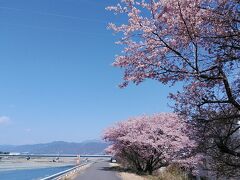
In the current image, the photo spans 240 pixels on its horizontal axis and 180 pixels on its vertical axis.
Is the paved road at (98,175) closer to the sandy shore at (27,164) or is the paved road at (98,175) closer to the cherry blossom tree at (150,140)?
the cherry blossom tree at (150,140)

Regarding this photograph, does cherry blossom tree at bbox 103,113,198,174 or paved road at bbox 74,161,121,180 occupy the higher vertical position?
cherry blossom tree at bbox 103,113,198,174

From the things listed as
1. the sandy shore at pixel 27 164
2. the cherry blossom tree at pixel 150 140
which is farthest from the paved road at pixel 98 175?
the sandy shore at pixel 27 164

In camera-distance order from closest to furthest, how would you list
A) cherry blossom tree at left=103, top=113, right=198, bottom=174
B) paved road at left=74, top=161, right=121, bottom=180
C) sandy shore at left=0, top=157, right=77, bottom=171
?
paved road at left=74, top=161, right=121, bottom=180
cherry blossom tree at left=103, top=113, right=198, bottom=174
sandy shore at left=0, top=157, right=77, bottom=171

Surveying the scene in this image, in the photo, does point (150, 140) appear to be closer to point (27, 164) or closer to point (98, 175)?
point (98, 175)

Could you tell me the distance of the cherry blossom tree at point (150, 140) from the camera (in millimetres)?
37219

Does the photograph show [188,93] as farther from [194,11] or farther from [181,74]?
[194,11]

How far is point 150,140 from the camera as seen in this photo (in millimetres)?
37781

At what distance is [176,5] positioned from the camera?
823cm

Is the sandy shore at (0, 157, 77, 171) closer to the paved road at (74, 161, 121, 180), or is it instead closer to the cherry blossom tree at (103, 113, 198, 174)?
the paved road at (74, 161, 121, 180)

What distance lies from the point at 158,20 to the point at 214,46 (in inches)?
55.1

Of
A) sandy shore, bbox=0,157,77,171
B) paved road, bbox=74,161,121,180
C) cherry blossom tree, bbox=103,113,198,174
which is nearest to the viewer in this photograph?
paved road, bbox=74,161,121,180

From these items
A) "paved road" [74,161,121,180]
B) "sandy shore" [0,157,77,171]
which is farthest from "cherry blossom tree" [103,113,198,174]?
"sandy shore" [0,157,77,171]

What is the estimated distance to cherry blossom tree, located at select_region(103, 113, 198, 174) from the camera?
122ft

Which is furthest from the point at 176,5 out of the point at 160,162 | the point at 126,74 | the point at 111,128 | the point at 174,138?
the point at 111,128
